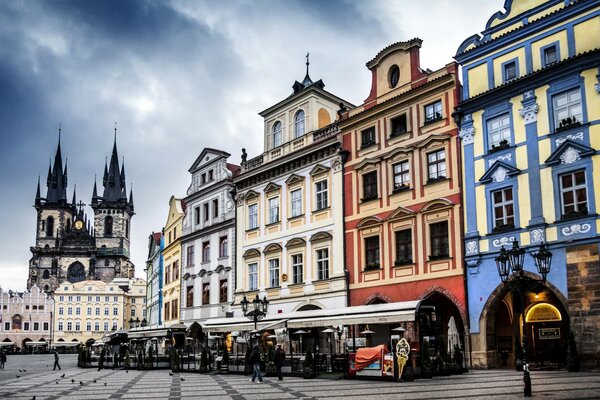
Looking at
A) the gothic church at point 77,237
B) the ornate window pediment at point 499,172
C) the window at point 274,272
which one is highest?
the gothic church at point 77,237

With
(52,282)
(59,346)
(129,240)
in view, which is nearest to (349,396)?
(59,346)

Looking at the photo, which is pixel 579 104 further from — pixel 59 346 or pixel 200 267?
pixel 59 346

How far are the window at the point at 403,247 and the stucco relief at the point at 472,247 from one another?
3574 mm

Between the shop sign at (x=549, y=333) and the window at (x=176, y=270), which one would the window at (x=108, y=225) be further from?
the shop sign at (x=549, y=333)

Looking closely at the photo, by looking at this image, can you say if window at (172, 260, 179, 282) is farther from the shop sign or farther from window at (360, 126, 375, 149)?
the shop sign

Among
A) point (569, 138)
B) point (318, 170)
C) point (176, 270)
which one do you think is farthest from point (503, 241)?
point (176, 270)

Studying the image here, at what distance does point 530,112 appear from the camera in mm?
27969

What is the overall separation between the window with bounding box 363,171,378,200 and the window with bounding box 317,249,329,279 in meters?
4.21

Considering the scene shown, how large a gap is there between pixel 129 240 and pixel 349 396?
18667 cm

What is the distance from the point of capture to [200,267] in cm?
4894

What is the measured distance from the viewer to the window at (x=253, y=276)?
42.2 metres

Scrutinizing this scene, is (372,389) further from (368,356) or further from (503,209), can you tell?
(503,209)

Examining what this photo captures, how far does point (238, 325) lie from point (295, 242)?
→ 6.96m

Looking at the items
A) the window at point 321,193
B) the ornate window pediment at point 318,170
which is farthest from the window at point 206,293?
the ornate window pediment at point 318,170
